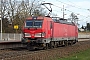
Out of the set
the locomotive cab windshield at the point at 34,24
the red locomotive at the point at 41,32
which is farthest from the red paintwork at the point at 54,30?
the locomotive cab windshield at the point at 34,24

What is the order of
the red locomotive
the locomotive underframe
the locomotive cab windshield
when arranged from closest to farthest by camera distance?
the locomotive underframe, the red locomotive, the locomotive cab windshield

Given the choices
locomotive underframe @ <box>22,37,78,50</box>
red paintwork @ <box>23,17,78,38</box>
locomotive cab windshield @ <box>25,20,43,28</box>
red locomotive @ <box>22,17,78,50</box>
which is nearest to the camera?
locomotive underframe @ <box>22,37,78,50</box>

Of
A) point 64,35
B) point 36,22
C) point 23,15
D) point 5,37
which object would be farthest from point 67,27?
point 23,15

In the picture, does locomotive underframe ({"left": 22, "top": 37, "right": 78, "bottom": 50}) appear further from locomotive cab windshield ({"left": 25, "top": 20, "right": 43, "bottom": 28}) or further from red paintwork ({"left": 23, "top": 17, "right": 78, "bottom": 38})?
locomotive cab windshield ({"left": 25, "top": 20, "right": 43, "bottom": 28})

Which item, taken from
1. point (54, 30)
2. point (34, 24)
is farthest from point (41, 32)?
point (54, 30)

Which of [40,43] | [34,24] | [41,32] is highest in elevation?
[34,24]

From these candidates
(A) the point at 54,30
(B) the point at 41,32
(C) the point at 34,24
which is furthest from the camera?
(A) the point at 54,30

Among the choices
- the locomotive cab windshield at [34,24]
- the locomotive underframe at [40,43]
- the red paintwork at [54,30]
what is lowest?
the locomotive underframe at [40,43]

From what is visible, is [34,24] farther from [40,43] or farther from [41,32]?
[40,43]

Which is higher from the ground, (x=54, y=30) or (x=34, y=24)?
(x=34, y=24)

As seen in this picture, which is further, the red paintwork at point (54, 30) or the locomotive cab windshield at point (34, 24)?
the locomotive cab windshield at point (34, 24)

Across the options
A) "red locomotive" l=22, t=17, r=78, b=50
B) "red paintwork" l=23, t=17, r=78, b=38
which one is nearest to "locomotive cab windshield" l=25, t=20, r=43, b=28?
"red locomotive" l=22, t=17, r=78, b=50

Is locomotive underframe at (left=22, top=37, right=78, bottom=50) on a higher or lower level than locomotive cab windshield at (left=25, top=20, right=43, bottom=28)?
lower

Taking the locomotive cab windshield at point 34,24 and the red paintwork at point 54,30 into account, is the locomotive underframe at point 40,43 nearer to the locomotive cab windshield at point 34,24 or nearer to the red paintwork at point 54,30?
the red paintwork at point 54,30
